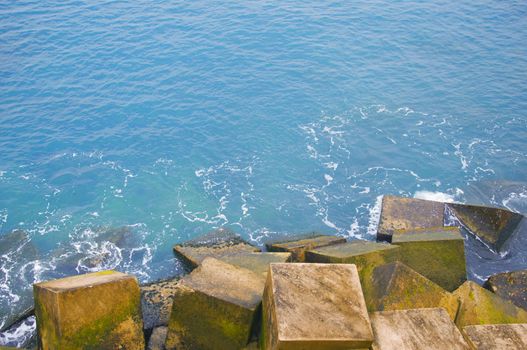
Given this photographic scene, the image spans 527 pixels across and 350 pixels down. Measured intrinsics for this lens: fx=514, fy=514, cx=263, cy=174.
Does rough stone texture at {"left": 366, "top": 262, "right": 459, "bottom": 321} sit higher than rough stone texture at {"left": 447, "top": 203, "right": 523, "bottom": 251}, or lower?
higher

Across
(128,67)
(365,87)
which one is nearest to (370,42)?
(365,87)

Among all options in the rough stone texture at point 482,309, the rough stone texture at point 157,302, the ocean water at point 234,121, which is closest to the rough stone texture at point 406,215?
the ocean water at point 234,121

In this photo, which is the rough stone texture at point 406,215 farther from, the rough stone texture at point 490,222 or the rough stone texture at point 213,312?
the rough stone texture at point 213,312

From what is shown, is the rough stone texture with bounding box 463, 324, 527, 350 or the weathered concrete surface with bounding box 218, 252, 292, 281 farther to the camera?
the weathered concrete surface with bounding box 218, 252, 292, 281

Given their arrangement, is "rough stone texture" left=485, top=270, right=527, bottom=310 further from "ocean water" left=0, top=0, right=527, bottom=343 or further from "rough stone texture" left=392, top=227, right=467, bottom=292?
"ocean water" left=0, top=0, right=527, bottom=343

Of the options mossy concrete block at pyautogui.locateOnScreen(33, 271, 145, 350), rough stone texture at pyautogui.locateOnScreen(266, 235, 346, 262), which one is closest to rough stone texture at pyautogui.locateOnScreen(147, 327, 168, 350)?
mossy concrete block at pyautogui.locateOnScreen(33, 271, 145, 350)

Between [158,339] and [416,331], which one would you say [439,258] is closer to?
[416,331]

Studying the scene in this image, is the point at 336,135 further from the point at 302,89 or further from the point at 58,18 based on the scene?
the point at 58,18
